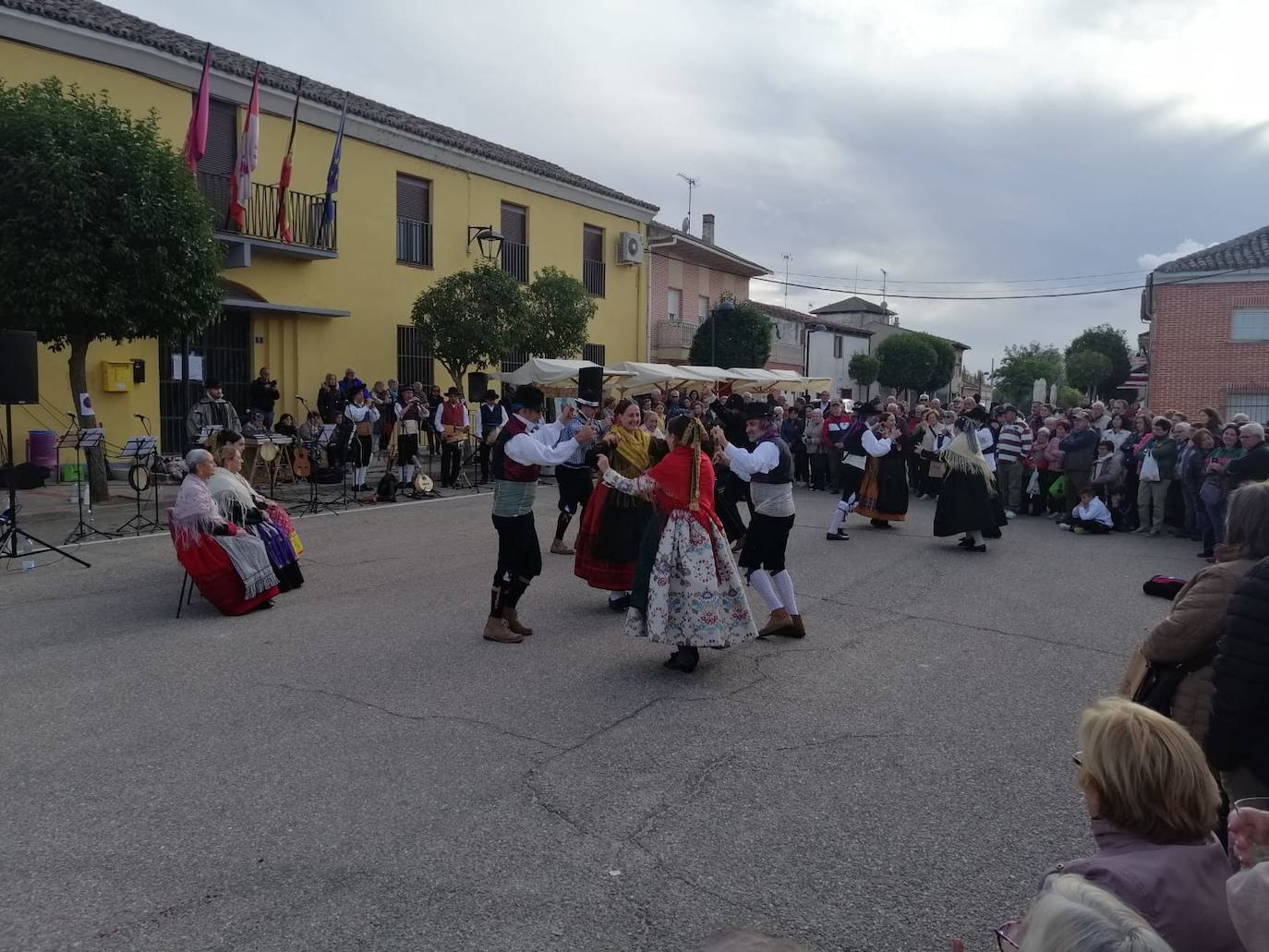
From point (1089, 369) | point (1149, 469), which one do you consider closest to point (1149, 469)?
point (1149, 469)

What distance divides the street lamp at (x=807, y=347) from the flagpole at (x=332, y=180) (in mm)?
30270

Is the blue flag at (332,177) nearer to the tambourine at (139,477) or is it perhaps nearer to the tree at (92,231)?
the tree at (92,231)

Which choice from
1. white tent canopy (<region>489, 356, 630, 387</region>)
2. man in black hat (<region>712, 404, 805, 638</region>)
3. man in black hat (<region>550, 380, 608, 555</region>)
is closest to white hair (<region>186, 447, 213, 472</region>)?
man in black hat (<region>550, 380, 608, 555</region>)

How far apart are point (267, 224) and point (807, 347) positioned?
1303 inches

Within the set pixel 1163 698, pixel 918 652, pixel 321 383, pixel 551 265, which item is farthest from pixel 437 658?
pixel 551 265

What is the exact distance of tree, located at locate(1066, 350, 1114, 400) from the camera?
5306cm

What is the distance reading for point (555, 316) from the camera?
22.8 metres

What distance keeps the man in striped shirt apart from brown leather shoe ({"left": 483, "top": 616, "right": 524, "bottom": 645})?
11118mm

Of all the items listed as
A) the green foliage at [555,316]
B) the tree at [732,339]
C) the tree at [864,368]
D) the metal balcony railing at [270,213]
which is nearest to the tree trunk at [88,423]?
the metal balcony railing at [270,213]

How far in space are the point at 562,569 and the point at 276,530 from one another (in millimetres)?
2826

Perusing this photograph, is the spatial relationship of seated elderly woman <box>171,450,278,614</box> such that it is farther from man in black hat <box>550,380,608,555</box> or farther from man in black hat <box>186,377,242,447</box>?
man in black hat <box>186,377,242,447</box>

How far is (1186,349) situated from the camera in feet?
90.7

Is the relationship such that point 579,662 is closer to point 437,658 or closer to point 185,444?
point 437,658

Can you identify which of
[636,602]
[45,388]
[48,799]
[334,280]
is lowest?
[48,799]
